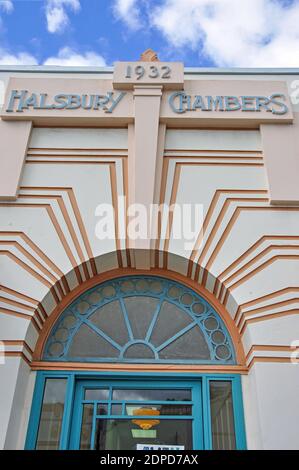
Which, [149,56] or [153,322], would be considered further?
[149,56]

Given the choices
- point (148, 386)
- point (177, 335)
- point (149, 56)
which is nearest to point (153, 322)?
point (177, 335)

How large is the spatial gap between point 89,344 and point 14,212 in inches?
75.9

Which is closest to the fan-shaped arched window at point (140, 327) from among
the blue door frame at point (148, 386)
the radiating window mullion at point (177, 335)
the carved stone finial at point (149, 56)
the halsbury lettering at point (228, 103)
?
the radiating window mullion at point (177, 335)

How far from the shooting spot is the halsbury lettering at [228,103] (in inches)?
245

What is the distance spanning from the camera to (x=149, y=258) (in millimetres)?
5574

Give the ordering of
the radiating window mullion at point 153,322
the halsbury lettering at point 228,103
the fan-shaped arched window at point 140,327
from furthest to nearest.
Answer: the halsbury lettering at point 228,103, the radiating window mullion at point 153,322, the fan-shaped arched window at point 140,327

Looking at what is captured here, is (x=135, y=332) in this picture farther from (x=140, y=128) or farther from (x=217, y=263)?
(x=140, y=128)

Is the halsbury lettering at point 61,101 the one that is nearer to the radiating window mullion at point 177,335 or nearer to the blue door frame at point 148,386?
the radiating window mullion at point 177,335

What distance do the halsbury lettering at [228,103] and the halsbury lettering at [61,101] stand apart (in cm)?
83

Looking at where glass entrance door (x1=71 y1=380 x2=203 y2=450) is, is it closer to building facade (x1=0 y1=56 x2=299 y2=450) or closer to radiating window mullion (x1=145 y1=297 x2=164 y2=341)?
building facade (x1=0 y1=56 x2=299 y2=450)

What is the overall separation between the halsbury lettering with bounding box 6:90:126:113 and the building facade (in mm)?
23

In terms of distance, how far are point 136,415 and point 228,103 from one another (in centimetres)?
434

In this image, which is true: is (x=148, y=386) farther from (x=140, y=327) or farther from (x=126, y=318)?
(x=126, y=318)
